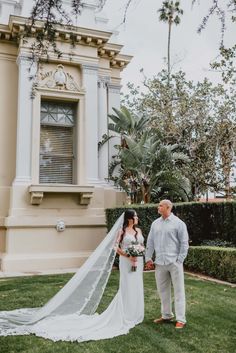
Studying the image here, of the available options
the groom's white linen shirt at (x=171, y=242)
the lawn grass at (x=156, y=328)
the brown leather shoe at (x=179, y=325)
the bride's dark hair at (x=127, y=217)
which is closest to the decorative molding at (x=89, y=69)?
the lawn grass at (x=156, y=328)

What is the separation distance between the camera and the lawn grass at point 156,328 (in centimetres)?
559

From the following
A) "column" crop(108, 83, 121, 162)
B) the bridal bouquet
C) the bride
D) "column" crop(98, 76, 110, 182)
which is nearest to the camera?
the bride

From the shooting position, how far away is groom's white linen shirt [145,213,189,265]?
6754mm

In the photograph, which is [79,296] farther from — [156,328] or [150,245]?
[150,245]

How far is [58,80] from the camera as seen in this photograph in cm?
1440

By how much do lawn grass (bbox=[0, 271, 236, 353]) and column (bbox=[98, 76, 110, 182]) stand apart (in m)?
5.49

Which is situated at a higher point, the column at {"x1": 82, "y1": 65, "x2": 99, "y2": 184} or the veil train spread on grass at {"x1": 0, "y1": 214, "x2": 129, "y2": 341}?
the column at {"x1": 82, "y1": 65, "x2": 99, "y2": 184}

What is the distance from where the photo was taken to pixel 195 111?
70.0ft

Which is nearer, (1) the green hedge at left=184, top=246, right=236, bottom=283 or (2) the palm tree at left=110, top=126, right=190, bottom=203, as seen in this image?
(1) the green hedge at left=184, top=246, right=236, bottom=283

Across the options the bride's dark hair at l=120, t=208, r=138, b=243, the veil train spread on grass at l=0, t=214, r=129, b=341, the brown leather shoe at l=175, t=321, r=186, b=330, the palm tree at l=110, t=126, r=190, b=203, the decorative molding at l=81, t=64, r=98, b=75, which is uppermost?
the decorative molding at l=81, t=64, r=98, b=75

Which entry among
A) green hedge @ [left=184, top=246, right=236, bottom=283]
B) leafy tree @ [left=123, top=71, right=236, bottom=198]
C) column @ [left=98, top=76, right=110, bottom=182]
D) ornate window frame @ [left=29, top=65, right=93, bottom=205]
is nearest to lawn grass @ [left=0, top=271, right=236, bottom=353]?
green hedge @ [left=184, top=246, right=236, bottom=283]

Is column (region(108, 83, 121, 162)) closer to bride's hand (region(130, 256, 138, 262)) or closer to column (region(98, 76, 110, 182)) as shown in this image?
column (region(98, 76, 110, 182))

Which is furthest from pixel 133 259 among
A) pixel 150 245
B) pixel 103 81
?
pixel 103 81

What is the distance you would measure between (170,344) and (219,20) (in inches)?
165
